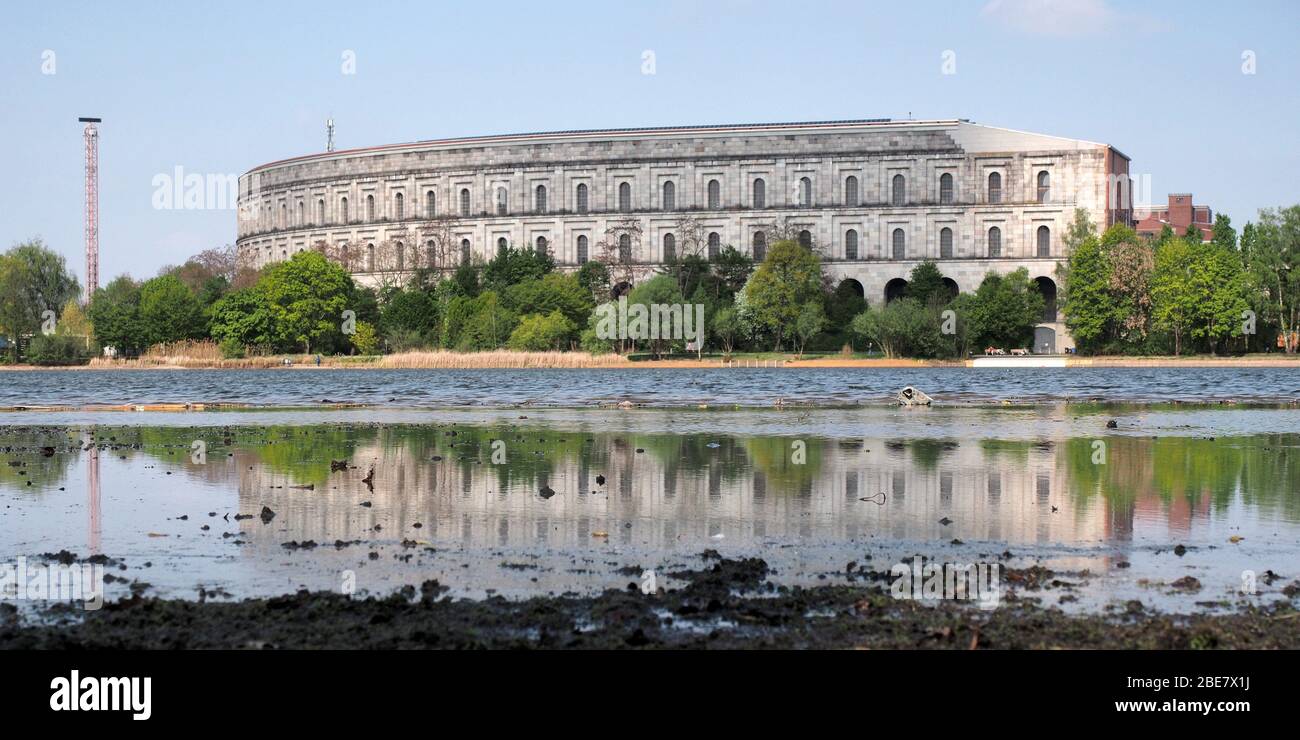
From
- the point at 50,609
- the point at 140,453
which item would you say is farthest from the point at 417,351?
the point at 50,609

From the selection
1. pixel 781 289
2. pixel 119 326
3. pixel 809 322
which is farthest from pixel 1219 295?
pixel 119 326

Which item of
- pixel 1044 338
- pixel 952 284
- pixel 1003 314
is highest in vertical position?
pixel 952 284

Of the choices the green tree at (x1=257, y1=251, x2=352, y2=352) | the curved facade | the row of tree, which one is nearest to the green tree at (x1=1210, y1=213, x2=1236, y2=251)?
the row of tree

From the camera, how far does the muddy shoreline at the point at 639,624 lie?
→ 27.3 feet

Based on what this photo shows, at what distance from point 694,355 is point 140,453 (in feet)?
256

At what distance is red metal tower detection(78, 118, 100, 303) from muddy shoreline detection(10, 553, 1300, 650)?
390 feet

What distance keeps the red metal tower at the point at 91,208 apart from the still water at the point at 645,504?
10166cm

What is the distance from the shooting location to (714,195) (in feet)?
417

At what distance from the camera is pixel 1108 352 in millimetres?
98750

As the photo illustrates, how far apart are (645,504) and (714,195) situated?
113310 mm

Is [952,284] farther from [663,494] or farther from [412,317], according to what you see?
[663,494]

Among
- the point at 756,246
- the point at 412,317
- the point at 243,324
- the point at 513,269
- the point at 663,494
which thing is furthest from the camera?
the point at 756,246

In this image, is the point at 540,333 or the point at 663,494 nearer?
the point at 663,494

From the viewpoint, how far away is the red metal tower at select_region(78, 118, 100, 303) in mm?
119731
